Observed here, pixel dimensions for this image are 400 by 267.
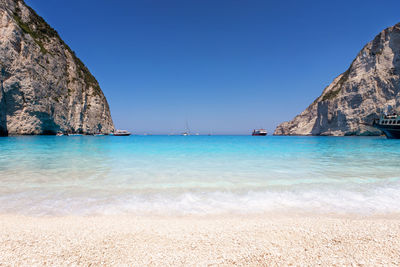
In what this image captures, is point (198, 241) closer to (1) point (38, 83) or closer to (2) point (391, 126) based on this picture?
(2) point (391, 126)

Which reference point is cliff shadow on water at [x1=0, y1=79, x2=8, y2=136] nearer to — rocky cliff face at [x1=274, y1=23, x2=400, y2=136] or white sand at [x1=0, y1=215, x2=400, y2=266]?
white sand at [x1=0, y1=215, x2=400, y2=266]

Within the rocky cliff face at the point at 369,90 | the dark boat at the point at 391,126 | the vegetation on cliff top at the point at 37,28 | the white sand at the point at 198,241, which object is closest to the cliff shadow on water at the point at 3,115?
the vegetation on cliff top at the point at 37,28

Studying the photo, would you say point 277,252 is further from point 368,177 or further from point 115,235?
point 368,177

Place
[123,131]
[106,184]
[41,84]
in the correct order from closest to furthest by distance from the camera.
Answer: [106,184] → [41,84] → [123,131]

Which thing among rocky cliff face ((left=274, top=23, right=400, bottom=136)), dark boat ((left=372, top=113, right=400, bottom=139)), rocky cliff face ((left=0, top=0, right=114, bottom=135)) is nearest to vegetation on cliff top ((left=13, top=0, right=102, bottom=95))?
rocky cliff face ((left=0, top=0, right=114, bottom=135))

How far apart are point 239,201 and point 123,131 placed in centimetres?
10463

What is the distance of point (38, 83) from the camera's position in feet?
168

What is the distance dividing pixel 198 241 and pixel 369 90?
87.5m

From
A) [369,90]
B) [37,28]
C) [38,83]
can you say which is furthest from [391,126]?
[37,28]

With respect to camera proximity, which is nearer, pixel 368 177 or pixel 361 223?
pixel 361 223

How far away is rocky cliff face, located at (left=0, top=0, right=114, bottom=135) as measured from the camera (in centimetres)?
4447

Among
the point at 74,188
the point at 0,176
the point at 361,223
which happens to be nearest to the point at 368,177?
the point at 361,223

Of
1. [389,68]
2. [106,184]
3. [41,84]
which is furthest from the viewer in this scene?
[389,68]

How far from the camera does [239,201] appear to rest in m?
5.05
